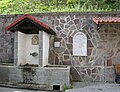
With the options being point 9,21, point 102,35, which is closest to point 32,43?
point 9,21

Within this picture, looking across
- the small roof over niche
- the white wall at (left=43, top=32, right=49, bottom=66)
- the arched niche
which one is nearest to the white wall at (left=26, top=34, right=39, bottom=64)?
the white wall at (left=43, top=32, right=49, bottom=66)

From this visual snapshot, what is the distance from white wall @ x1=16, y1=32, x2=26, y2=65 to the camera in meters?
10.4

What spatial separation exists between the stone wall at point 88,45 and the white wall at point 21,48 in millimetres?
1316

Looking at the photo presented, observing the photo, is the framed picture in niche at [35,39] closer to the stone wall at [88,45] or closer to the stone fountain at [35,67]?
the stone fountain at [35,67]

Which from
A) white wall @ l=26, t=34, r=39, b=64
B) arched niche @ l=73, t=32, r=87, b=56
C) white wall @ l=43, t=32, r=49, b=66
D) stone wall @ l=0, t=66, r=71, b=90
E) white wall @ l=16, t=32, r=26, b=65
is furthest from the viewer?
white wall @ l=26, t=34, r=39, b=64

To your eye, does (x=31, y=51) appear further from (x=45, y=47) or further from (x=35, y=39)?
(x=45, y=47)

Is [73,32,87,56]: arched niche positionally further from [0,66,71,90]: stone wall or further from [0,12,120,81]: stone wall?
[0,66,71,90]: stone wall

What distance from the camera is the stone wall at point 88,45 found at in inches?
432

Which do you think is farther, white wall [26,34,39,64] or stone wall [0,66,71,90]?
white wall [26,34,39,64]

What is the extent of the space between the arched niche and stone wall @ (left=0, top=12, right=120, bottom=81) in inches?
6.1

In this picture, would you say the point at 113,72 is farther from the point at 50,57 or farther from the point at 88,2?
the point at 88,2

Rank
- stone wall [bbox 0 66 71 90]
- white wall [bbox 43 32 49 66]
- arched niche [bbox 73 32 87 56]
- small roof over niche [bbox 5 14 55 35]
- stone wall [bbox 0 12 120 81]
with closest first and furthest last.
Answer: stone wall [bbox 0 66 71 90], small roof over niche [bbox 5 14 55 35], white wall [bbox 43 32 49 66], stone wall [bbox 0 12 120 81], arched niche [bbox 73 32 87 56]

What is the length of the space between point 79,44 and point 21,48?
2.86 meters

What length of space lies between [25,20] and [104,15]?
396 cm
